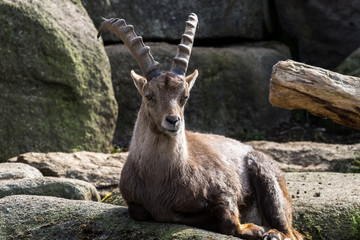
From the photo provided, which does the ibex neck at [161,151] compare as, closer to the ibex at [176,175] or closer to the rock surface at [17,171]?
the ibex at [176,175]

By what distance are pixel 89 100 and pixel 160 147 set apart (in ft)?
14.6

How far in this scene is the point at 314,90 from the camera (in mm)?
6086

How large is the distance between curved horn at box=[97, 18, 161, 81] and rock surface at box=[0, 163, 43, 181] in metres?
2.28

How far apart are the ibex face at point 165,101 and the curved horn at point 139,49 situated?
13 centimetres

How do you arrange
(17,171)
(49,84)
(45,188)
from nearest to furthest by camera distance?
(45,188) → (17,171) → (49,84)

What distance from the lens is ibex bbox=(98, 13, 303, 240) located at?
5.46 metres

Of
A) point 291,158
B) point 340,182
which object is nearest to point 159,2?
point 291,158

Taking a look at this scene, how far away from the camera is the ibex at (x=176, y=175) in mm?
5457

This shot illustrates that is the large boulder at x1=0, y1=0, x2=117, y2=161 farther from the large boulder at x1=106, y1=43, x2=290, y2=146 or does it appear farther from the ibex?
the ibex

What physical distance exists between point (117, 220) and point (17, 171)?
2.13 meters

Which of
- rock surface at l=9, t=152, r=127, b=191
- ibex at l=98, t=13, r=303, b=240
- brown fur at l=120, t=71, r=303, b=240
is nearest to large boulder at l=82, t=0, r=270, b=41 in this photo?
rock surface at l=9, t=152, r=127, b=191

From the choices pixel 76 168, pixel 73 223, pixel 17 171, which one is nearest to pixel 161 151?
pixel 73 223

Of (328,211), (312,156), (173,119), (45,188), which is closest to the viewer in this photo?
(173,119)

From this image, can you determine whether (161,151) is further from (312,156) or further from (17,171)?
(312,156)
